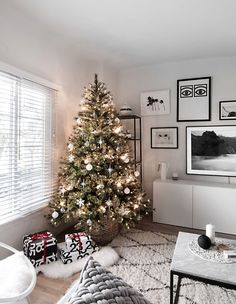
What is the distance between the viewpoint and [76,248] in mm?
2303

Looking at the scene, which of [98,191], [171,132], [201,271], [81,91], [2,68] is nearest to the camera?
[201,271]

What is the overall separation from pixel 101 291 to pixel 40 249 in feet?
5.59

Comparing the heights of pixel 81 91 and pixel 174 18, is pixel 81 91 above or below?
below

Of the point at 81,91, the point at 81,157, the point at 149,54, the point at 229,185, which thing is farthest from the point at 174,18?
the point at 229,185

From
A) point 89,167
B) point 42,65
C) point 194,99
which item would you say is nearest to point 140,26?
point 42,65

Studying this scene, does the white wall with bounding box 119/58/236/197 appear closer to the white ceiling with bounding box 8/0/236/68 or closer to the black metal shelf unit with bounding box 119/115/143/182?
the black metal shelf unit with bounding box 119/115/143/182

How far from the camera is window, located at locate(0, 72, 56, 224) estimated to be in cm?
217

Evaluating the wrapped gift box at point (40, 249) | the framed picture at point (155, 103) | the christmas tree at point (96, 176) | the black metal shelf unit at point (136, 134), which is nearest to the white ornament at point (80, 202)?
the christmas tree at point (96, 176)

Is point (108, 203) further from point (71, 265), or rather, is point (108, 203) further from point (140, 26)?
point (140, 26)

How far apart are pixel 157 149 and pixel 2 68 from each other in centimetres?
265

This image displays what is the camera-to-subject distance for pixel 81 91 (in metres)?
3.33

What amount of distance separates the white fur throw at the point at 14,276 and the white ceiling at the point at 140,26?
2303 millimetres

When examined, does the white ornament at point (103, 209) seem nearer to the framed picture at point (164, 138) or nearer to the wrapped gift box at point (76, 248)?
the wrapped gift box at point (76, 248)

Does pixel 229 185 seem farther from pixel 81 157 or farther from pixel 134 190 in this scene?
pixel 81 157
